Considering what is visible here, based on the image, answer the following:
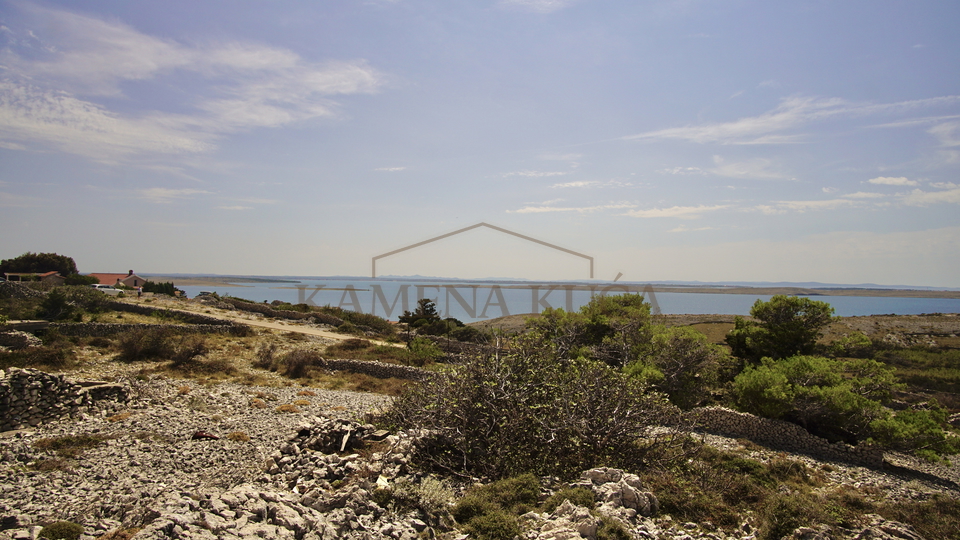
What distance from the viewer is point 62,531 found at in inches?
184

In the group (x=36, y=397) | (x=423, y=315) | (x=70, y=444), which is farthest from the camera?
(x=423, y=315)

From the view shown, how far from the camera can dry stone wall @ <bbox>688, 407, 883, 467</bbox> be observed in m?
12.7

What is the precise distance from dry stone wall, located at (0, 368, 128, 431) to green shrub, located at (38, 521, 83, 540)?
6.47m

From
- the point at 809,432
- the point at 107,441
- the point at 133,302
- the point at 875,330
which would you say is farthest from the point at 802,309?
the point at 133,302

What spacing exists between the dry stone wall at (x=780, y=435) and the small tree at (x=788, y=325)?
4.60 meters

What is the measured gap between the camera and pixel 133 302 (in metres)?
28.4

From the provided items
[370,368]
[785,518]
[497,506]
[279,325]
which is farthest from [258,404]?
[279,325]

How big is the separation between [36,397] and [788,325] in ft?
75.6

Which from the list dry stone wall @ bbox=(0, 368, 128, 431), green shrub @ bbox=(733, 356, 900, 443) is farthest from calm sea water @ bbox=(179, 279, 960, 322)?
dry stone wall @ bbox=(0, 368, 128, 431)

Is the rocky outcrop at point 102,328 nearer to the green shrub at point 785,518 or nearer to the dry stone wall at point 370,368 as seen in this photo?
the dry stone wall at point 370,368

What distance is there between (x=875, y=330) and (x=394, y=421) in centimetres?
5007

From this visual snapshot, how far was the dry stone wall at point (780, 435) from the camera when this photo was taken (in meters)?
12.7

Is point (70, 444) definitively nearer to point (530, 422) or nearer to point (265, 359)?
point (530, 422)

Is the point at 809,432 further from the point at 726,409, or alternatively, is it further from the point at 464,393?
the point at 464,393
